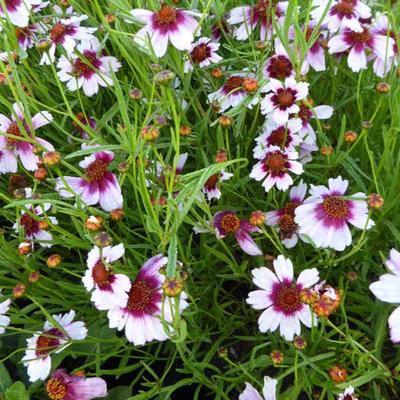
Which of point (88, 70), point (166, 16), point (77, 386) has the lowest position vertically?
point (77, 386)

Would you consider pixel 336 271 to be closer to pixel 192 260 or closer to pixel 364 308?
pixel 364 308

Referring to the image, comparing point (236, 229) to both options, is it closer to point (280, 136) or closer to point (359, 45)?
point (280, 136)

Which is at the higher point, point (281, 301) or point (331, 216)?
point (331, 216)

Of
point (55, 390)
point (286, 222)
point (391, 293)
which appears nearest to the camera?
point (391, 293)

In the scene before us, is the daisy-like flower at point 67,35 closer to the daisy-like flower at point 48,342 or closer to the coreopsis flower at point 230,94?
the coreopsis flower at point 230,94

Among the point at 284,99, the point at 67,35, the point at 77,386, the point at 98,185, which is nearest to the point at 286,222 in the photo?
the point at 284,99


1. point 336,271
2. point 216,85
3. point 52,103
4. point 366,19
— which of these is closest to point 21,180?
point 52,103
